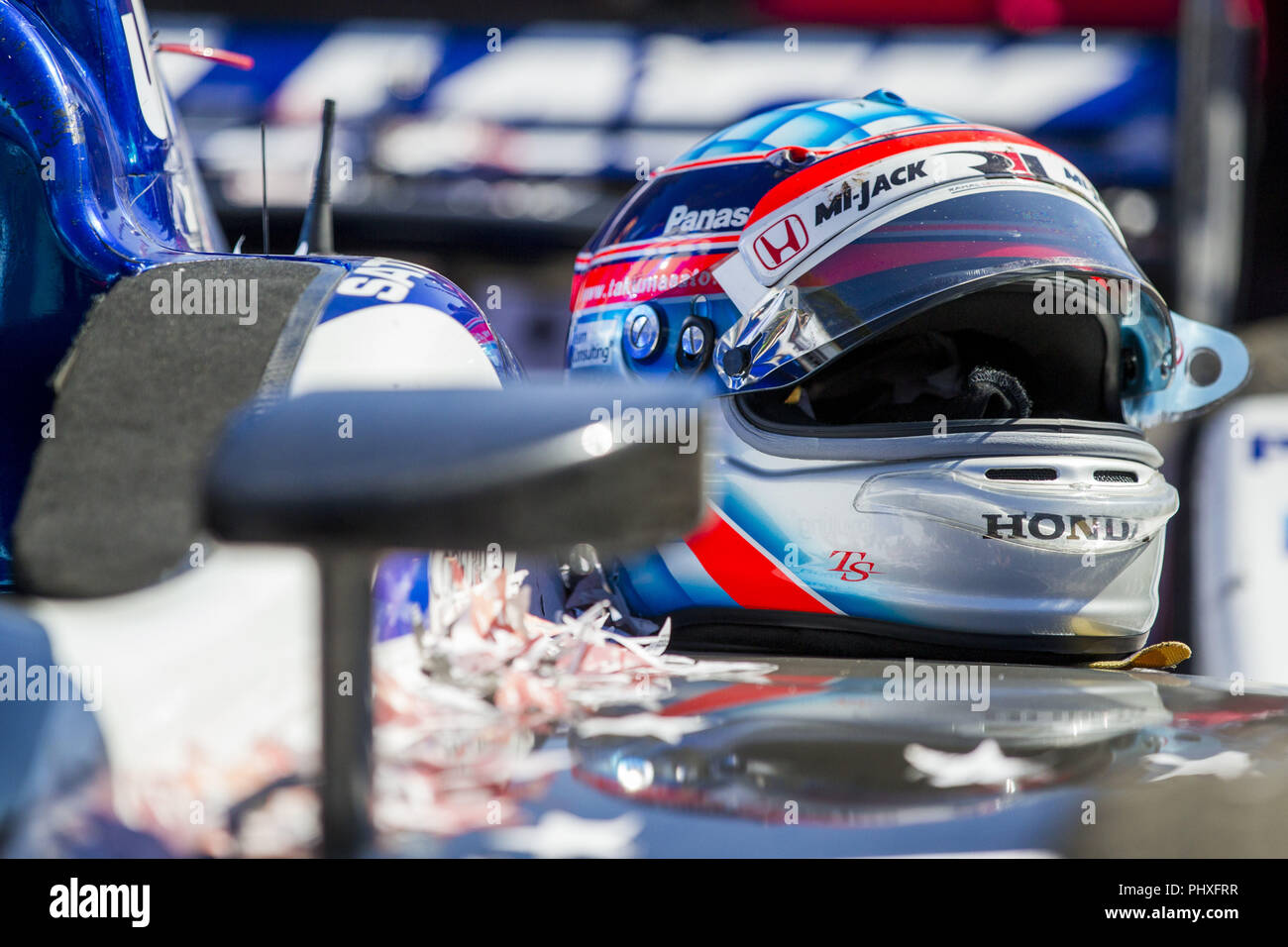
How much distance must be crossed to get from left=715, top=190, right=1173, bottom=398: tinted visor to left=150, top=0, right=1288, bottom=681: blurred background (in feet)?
11.6

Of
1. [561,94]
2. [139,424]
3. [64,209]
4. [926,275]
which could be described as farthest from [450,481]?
[561,94]

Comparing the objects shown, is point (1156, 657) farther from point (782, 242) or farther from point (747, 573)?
point (782, 242)

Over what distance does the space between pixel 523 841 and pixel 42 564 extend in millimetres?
360

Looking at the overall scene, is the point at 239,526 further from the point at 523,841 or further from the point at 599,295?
the point at 599,295

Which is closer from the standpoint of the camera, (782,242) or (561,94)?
(782,242)

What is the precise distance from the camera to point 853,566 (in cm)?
133

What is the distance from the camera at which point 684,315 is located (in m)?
1.48

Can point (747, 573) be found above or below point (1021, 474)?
below

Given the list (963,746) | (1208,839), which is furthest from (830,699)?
(1208,839)

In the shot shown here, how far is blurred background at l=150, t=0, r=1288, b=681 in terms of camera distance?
17.4 feet

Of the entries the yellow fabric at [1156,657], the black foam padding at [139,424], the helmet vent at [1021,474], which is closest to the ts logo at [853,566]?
the helmet vent at [1021,474]

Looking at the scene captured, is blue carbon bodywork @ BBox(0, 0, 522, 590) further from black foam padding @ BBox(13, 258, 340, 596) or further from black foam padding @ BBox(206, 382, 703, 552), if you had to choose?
black foam padding @ BBox(206, 382, 703, 552)

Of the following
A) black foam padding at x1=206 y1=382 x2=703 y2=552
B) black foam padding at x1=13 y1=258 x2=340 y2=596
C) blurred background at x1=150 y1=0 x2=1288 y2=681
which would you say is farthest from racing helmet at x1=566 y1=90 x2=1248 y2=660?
blurred background at x1=150 y1=0 x2=1288 y2=681

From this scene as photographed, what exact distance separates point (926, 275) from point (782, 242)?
0.60 feet
